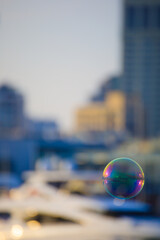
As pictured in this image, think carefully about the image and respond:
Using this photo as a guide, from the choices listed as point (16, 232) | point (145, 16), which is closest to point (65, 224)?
point (16, 232)

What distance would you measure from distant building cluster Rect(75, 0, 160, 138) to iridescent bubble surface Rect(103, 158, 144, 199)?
6529 cm

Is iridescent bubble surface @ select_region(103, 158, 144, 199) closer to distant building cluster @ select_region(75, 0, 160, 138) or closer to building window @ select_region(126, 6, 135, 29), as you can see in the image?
distant building cluster @ select_region(75, 0, 160, 138)

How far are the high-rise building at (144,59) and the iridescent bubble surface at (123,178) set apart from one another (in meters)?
66.8

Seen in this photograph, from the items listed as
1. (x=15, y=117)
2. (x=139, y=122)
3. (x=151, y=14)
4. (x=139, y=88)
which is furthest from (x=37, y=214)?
(x=151, y=14)

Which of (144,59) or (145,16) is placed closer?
(144,59)

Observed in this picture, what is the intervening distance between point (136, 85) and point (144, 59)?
6319mm

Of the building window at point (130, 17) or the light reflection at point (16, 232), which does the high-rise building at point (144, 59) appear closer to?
the building window at point (130, 17)

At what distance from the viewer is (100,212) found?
5.15 metres

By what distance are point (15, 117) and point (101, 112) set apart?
74.0ft

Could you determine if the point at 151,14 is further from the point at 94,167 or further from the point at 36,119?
the point at 94,167

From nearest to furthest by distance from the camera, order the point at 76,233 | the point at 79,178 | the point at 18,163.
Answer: the point at 76,233
the point at 79,178
the point at 18,163

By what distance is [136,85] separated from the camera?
76.9 meters

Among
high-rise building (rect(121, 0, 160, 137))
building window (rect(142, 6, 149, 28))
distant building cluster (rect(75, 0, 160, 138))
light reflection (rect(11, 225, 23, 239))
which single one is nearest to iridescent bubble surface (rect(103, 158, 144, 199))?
light reflection (rect(11, 225, 23, 239))

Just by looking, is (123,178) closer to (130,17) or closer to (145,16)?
(130,17)
